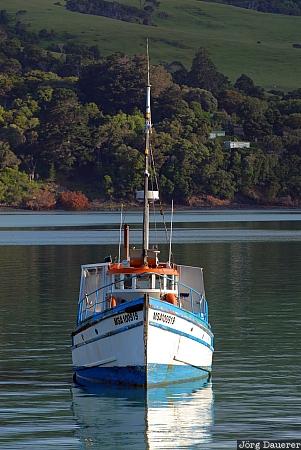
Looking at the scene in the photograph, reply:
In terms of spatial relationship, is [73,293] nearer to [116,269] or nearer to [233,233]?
[116,269]

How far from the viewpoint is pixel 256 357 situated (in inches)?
1821

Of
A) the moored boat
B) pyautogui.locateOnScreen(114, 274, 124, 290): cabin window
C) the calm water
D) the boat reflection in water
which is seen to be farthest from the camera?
pyautogui.locateOnScreen(114, 274, 124, 290): cabin window

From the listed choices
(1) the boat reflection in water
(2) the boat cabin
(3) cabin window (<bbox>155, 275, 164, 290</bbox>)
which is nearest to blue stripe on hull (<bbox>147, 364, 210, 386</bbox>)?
(1) the boat reflection in water

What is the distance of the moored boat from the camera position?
3872 cm

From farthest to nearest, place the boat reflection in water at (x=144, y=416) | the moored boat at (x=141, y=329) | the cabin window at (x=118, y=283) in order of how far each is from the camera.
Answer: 1. the cabin window at (x=118, y=283)
2. the moored boat at (x=141, y=329)
3. the boat reflection in water at (x=144, y=416)

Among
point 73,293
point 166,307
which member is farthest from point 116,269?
point 73,293

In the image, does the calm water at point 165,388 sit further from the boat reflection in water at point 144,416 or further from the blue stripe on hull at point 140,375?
the blue stripe on hull at point 140,375

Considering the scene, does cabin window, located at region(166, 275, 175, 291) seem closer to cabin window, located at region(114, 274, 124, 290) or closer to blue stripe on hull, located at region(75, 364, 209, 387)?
cabin window, located at region(114, 274, 124, 290)

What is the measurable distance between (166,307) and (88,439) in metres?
6.08

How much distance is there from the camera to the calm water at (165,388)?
3409cm

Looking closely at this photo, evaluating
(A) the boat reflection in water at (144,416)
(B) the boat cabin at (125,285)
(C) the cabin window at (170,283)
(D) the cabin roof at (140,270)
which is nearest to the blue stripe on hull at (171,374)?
(A) the boat reflection in water at (144,416)

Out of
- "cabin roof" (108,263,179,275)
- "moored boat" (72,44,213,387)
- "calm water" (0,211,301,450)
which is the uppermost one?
"cabin roof" (108,263,179,275)

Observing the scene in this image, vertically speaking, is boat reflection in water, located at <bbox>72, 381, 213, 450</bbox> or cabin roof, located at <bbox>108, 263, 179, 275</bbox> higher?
cabin roof, located at <bbox>108, 263, 179, 275</bbox>

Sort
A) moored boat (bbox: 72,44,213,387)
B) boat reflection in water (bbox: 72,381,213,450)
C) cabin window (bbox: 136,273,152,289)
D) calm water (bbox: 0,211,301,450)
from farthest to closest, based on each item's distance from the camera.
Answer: cabin window (bbox: 136,273,152,289), moored boat (bbox: 72,44,213,387), calm water (bbox: 0,211,301,450), boat reflection in water (bbox: 72,381,213,450)
